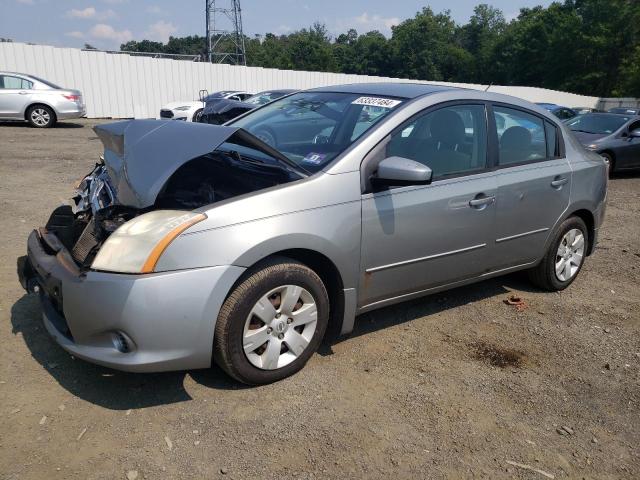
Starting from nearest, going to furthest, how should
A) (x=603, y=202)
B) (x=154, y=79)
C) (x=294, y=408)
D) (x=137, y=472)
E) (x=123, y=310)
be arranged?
(x=137, y=472) → (x=123, y=310) → (x=294, y=408) → (x=603, y=202) → (x=154, y=79)

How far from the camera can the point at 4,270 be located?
4434 mm

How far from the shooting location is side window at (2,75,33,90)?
1459 centimetres

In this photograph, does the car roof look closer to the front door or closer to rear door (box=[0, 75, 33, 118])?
the front door

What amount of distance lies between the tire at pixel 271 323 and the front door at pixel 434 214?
400 mm

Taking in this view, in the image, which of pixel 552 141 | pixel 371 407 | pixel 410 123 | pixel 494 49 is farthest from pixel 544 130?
pixel 494 49

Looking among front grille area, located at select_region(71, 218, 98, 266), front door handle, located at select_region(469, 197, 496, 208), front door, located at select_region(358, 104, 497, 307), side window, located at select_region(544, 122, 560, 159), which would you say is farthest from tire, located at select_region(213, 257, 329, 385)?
side window, located at select_region(544, 122, 560, 159)

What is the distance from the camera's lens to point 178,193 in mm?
3102

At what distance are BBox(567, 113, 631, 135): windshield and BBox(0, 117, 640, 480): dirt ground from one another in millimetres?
8924

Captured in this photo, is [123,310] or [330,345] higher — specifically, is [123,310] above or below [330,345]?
above

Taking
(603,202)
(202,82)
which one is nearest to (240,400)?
(603,202)

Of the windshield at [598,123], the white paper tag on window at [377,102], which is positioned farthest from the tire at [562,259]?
the windshield at [598,123]

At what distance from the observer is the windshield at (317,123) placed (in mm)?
3379

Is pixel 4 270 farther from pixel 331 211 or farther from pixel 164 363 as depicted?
pixel 331 211

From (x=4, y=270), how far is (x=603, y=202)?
5244 millimetres
